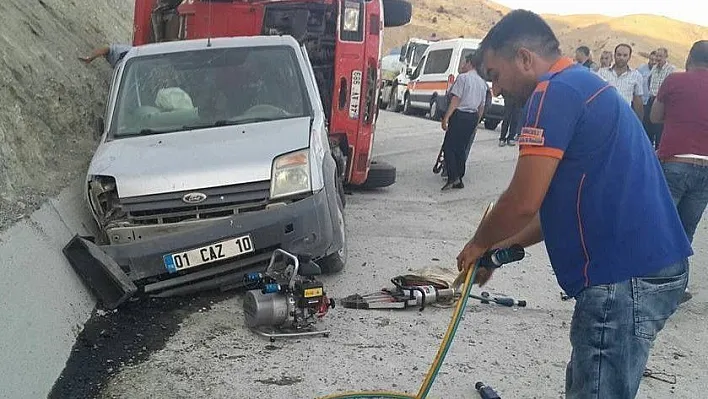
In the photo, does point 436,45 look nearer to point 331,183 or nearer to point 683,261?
point 331,183

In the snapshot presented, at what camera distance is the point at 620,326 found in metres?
2.41

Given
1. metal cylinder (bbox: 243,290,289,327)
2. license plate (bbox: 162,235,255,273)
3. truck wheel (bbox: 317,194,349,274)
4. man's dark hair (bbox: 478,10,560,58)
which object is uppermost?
man's dark hair (bbox: 478,10,560,58)

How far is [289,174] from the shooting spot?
5043mm

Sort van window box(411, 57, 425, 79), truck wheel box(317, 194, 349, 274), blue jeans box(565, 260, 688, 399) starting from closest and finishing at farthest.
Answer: blue jeans box(565, 260, 688, 399) < truck wheel box(317, 194, 349, 274) < van window box(411, 57, 425, 79)

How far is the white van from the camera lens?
1819 cm

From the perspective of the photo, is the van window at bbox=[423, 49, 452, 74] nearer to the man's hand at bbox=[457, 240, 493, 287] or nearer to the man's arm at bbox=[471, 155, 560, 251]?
the man's hand at bbox=[457, 240, 493, 287]

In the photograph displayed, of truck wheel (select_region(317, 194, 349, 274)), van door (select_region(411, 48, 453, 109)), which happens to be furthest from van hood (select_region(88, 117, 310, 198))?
van door (select_region(411, 48, 453, 109))

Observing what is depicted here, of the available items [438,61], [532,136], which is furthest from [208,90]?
[438,61]

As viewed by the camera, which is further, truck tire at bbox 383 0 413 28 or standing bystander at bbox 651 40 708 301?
truck tire at bbox 383 0 413 28

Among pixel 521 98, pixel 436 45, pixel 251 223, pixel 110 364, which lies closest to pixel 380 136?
pixel 436 45

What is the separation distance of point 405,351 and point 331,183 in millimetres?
1578

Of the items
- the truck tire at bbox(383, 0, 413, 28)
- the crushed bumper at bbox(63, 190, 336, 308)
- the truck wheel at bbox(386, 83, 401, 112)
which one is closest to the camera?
the crushed bumper at bbox(63, 190, 336, 308)

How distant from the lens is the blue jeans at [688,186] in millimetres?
5188

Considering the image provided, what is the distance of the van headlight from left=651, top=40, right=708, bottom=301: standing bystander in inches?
108
